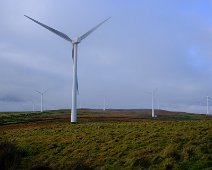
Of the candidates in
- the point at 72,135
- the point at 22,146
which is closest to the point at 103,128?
the point at 72,135

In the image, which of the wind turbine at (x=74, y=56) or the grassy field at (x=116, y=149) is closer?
the grassy field at (x=116, y=149)

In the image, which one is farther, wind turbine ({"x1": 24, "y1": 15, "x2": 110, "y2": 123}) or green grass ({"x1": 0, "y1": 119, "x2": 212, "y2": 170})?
wind turbine ({"x1": 24, "y1": 15, "x2": 110, "y2": 123})

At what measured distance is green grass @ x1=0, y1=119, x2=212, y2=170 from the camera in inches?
1289

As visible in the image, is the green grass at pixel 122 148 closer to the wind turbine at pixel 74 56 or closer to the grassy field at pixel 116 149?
the grassy field at pixel 116 149

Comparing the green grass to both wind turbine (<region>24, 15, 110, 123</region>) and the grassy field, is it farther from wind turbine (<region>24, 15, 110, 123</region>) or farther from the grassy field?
wind turbine (<region>24, 15, 110, 123</region>)

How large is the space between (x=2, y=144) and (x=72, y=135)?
8791 mm

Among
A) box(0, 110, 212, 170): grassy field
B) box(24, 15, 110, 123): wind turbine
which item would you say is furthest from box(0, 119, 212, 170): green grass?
box(24, 15, 110, 123): wind turbine

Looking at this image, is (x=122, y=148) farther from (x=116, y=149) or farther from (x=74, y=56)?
(x=74, y=56)

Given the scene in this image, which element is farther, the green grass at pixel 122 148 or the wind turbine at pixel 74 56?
the wind turbine at pixel 74 56

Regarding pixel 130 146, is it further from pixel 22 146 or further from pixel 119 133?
pixel 22 146

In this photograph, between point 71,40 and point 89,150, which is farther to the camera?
point 71,40

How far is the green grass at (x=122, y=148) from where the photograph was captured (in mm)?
32750

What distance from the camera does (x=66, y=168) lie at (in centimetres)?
3391

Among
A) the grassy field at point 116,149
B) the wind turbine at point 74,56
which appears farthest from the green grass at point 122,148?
the wind turbine at point 74,56
